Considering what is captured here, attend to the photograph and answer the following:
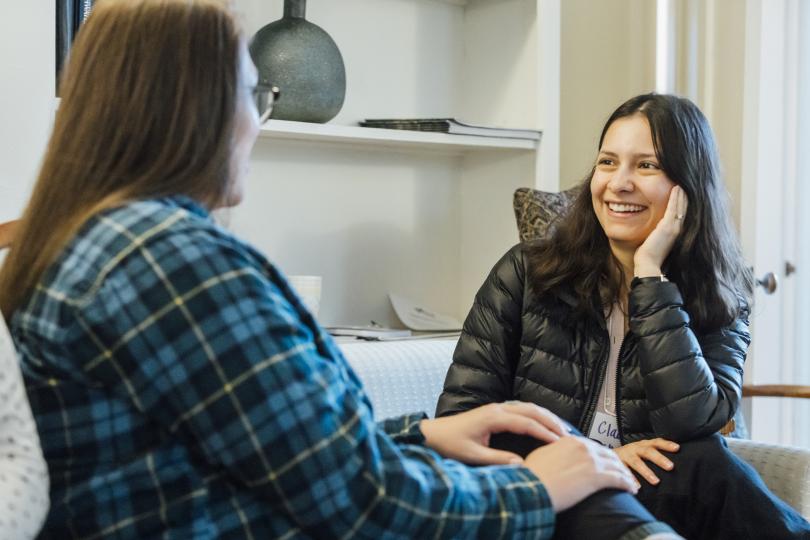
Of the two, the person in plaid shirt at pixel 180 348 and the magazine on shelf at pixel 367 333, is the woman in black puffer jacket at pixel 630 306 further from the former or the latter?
the person in plaid shirt at pixel 180 348

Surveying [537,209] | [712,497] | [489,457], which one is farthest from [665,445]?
[537,209]

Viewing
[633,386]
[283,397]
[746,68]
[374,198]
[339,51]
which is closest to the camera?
[283,397]

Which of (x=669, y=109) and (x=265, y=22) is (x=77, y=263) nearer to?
(x=669, y=109)

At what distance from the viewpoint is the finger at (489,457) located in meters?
1.17

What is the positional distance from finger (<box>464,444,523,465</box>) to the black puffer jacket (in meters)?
0.57

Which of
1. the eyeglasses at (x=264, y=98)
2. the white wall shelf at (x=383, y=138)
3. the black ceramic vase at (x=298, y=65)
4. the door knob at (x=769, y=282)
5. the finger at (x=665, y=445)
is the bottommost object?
the finger at (x=665, y=445)

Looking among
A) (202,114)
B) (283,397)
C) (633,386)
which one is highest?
(202,114)

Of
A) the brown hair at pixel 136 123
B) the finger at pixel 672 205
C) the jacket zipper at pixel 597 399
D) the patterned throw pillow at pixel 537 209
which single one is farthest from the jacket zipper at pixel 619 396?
the brown hair at pixel 136 123

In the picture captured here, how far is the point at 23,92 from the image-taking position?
186cm

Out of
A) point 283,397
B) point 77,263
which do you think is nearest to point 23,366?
point 77,263

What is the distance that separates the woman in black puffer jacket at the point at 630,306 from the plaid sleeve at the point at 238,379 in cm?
83

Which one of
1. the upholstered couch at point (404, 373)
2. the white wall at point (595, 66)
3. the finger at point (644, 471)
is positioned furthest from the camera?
the white wall at point (595, 66)

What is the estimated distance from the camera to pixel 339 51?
7.86ft

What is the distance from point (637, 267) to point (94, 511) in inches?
44.0
